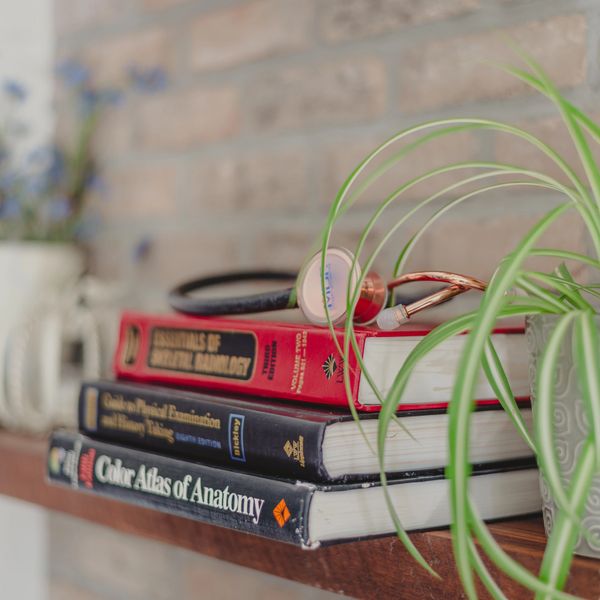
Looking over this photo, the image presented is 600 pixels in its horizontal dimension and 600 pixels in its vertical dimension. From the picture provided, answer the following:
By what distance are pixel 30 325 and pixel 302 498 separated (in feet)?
2.05

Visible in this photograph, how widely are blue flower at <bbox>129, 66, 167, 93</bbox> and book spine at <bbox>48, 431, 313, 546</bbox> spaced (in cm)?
59

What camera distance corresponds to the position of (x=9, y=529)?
4.47 ft

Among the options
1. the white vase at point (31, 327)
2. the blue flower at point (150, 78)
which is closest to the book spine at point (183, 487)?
the white vase at point (31, 327)

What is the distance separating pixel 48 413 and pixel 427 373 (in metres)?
0.58

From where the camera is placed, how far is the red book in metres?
0.60

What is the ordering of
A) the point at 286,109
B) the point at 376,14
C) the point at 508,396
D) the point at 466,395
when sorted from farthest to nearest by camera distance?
1. the point at 286,109
2. the point at 376,14
3. the point at 508,396
4. the point at 466,395

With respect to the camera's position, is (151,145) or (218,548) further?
(151,145)

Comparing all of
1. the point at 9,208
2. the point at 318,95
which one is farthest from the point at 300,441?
the point at 9,208

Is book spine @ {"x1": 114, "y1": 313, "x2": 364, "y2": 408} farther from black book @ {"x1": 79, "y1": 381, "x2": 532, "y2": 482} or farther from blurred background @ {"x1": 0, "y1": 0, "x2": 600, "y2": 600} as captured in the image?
blurred background @ {"x1": 0, "y1": 0, "x2": 600, "y2": 600}

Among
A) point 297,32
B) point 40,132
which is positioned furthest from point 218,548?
point 40,132

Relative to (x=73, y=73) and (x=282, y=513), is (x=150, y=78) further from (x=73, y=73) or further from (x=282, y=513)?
(x=282, y=513)

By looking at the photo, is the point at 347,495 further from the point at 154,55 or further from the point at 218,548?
the point at 154,55

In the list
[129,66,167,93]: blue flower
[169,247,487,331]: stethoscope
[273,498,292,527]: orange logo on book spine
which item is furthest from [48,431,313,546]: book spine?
[129,66,167,93]: blue flower

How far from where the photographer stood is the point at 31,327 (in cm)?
108
